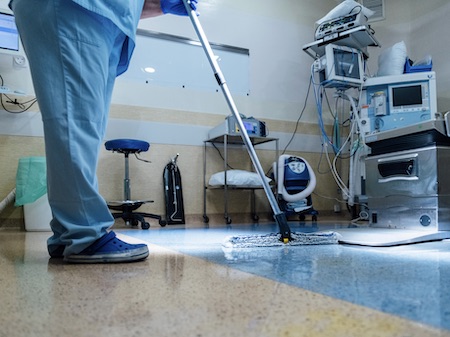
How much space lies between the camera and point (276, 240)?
5.35ft

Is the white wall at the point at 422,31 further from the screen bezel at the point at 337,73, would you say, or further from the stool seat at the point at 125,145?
the stool seat at the point at 125,145

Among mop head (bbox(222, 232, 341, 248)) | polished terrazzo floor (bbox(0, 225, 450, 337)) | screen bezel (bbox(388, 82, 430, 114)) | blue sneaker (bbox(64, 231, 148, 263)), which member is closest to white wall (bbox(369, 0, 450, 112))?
screen bezel (bbox(388, 82, 430, 114))

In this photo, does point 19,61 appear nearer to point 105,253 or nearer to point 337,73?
point 105,253

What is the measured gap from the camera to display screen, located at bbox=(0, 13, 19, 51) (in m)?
3.07

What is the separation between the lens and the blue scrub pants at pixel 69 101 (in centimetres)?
112

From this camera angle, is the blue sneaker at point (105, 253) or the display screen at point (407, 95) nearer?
the blue sneaker at point (105, 253)

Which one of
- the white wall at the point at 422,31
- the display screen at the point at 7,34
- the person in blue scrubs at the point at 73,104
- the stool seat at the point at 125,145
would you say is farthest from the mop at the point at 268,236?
the white wall at the point at 422,31

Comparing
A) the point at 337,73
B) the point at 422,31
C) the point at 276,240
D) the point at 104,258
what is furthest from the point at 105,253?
the point at 422,31

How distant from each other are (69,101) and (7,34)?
2567mm

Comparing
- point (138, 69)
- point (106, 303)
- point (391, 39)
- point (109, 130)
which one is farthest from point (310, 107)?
point (106, 303)

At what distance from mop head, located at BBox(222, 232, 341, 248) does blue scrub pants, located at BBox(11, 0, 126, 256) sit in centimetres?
65

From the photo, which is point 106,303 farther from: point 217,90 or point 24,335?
point 217,90

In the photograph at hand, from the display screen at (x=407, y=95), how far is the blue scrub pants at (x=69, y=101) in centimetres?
346

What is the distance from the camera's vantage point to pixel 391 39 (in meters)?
4.93
